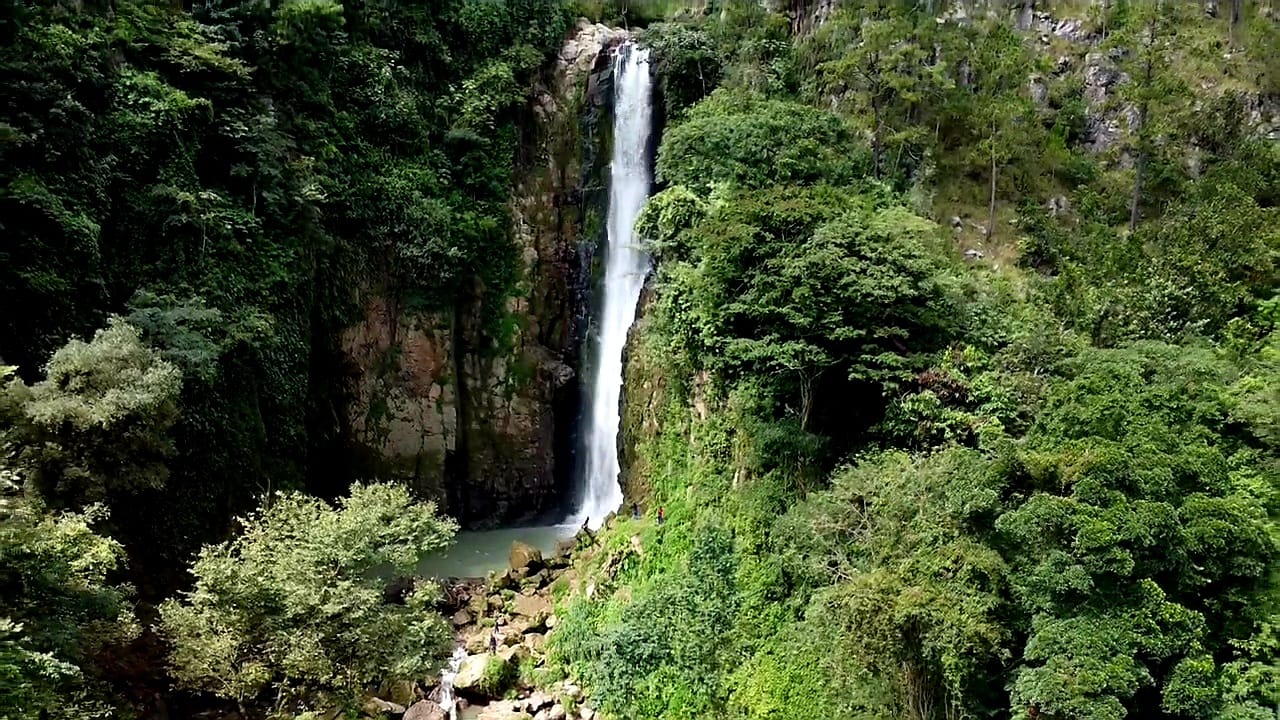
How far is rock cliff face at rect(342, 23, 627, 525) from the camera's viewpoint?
26.4 metres

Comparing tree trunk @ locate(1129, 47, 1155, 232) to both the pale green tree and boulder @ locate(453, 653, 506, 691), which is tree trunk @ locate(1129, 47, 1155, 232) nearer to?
boulder @ locate(453, 653, 506, 691)

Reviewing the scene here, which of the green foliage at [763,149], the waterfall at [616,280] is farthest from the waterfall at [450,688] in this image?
the green foliage at [763,149]

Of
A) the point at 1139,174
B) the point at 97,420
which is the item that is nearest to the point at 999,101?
the point at 1139,174

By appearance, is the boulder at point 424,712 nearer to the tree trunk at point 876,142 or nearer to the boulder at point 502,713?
the boulder at point 502,713

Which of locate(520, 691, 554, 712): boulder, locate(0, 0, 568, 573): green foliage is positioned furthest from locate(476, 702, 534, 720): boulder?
locate(0, 0, 568, 573): green foliage

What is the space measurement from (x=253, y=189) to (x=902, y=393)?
17.7 meters

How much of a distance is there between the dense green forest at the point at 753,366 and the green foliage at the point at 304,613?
0.31 ft

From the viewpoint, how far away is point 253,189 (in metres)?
20.9

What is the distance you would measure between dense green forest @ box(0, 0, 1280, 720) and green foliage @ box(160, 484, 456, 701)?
93 millimetres

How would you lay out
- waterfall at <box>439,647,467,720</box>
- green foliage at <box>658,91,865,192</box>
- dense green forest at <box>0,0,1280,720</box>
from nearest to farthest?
dense green forest at <box>0,0,1280,720</box>
waterfall at <box>439,647,467,720</box>
green foliage at <box>658,91,865,192</box>

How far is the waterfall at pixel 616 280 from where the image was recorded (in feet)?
87.9

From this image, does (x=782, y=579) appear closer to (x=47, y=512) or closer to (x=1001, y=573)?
(x=1001, y=573)

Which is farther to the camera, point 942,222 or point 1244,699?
point 942,222

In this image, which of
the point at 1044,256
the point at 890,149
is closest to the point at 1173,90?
the point at 1044,256
